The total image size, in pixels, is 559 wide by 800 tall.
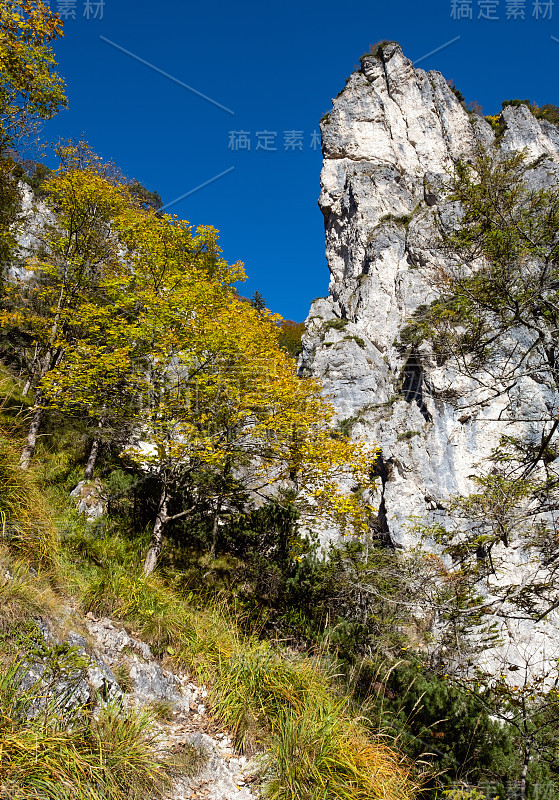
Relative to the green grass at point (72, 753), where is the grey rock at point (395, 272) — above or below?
above

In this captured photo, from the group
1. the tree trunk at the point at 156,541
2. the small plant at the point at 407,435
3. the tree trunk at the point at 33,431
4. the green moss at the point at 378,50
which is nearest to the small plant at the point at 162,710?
the tree trunk at the point at 156,541

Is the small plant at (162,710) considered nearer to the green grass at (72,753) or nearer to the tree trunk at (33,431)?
the green grass at (72,753)

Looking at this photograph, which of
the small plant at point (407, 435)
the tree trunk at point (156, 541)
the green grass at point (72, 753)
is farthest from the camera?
the small plant at point (407, 435)

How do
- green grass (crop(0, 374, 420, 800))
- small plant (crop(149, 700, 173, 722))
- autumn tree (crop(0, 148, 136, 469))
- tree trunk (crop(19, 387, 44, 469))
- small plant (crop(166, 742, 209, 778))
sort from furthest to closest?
autumn tree (crop(0, 148, 136, 469)) → tree trunk (crop(19, 387, 44, 469)) → small plant (crop(149, 700, 173, 722)) → small plant (crop(166, 742, 209, 778)) → green grass (crop(0, 374, 420, 800))

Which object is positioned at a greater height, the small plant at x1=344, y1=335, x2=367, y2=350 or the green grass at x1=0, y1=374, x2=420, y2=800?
the small plant at x1=344, y1=335, x2=367, y2=350

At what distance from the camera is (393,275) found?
38.7 metres

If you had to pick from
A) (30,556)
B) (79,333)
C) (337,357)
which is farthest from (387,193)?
(30,556)

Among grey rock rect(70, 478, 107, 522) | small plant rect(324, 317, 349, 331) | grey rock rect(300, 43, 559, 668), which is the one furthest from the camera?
small plant rect(324, 317, 349, 331)

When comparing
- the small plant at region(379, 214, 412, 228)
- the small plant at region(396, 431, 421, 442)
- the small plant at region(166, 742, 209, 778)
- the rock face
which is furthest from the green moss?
the small plant at region(166, 742, 209, 778)

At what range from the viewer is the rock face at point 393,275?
27.9 metres

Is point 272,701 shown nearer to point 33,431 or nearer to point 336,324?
point 33,431

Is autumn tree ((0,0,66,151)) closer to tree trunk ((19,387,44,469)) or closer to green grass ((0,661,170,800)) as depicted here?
tree trunk ((19,387,44,469))

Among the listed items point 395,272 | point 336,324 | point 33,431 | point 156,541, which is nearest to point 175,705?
point 156,541

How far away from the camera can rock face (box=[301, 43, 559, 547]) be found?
27.9m
